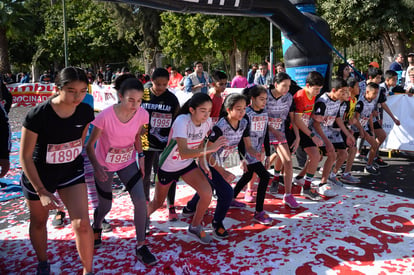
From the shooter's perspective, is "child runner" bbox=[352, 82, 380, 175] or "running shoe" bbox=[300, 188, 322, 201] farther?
"child runner" bbox=[352, 82, 380, 175]

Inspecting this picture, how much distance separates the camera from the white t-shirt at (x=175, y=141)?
3.62 metres

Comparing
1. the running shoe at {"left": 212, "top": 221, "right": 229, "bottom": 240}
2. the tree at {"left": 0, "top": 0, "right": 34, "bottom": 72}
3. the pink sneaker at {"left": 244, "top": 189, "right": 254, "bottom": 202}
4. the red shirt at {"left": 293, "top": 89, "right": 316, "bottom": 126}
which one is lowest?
the running shoe at {"left": 212, "top": 221, "right": 229, "bottom": 240}

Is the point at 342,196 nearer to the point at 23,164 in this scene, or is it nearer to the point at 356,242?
the point at 356,242

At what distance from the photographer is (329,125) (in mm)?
5488

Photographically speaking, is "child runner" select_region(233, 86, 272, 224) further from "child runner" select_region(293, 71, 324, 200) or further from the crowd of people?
"child runner" select_region(293, 71, 324, 200)

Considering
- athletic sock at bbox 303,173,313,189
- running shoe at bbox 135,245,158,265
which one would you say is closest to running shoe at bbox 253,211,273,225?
athletic sock at bbox 303,173,313,189

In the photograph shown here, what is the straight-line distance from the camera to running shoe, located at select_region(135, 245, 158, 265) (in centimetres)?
334

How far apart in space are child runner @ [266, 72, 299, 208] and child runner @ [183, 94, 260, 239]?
861 millimetres

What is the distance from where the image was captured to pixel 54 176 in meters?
2.94

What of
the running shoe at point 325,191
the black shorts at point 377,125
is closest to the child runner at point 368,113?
the black shorts at point 377,125

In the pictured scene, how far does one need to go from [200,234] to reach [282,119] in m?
2.07

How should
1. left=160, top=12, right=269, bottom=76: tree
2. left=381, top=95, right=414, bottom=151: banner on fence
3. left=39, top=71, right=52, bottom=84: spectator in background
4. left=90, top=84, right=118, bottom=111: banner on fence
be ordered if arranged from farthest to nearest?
1. left=160, top=12, right=269, bottom=76: tree
2. left=90, top=84, right=118, bottom=111: banner on fence
3. left=39, top=71, right=52, bottom=84: spectator in background
4. left=381, top=95, right=414, bottom=151: banner on fence

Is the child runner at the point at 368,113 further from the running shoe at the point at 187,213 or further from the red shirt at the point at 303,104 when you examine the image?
the running shoe at the point at 187,213

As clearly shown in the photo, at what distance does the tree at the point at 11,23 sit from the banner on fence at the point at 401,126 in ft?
105
